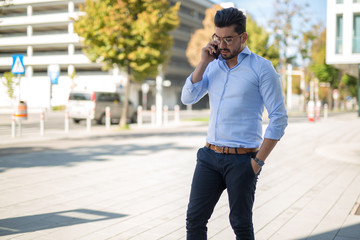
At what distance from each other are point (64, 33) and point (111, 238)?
55.4 m

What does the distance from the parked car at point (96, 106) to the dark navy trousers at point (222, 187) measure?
1888cm

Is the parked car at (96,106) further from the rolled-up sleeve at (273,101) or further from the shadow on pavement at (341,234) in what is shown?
the rolled-up sleeve at (273,101)

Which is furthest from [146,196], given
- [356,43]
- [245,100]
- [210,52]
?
[356,43]

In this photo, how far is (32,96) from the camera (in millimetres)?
54344

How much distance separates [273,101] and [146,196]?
12.4ft

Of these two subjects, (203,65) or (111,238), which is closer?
(203,65)

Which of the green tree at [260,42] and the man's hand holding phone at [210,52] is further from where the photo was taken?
the green tree at [260,42]

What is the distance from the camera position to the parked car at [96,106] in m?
22.7

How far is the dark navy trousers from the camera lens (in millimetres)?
2520

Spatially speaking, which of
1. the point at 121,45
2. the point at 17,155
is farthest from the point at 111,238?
the point at 121,45

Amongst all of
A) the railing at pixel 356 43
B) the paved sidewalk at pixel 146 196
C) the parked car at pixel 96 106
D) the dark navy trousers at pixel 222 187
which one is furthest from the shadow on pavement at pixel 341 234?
the parked car at pixel 96 106

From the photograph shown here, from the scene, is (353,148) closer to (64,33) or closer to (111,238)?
(111,238)

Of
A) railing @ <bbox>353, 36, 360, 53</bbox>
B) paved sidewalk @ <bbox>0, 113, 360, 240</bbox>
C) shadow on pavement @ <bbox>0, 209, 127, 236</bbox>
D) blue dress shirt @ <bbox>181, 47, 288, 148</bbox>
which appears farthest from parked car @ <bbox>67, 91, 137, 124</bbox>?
blue dress shirt @ <bbox>181, 47, 288, 148</bbox>

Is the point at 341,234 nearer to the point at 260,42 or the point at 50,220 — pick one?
the point at 50,220
